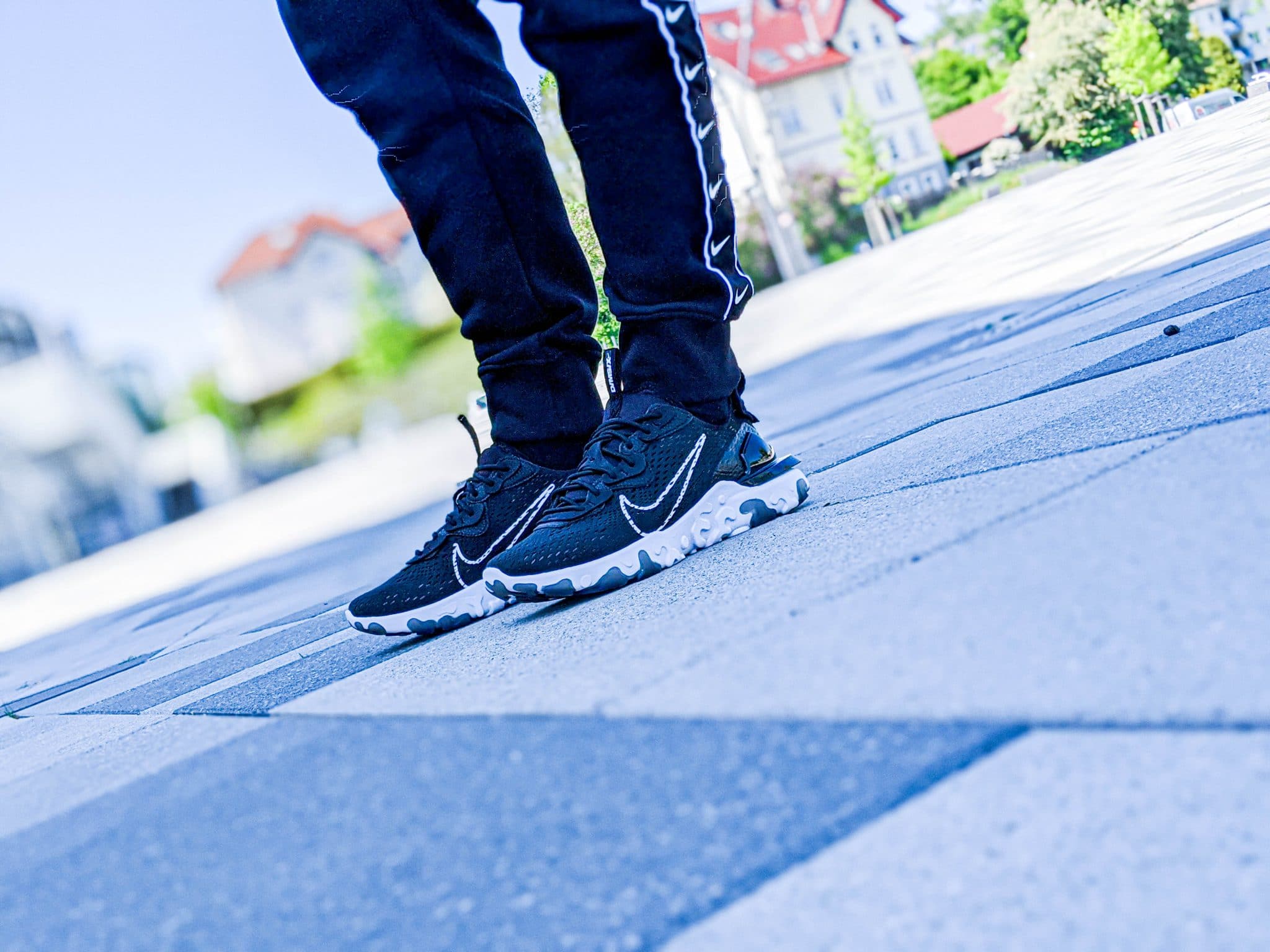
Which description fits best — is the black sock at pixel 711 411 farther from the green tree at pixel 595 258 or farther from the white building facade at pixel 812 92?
the white building facade at pixel 812 92

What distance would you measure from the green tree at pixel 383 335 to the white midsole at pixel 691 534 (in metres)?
38.4

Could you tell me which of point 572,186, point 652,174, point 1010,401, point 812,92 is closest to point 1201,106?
point 812,92

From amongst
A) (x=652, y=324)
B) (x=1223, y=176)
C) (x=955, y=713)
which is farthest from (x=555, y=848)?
(x=1223, y=176)

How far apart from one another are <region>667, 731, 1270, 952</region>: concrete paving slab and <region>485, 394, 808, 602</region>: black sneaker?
0.88 metres

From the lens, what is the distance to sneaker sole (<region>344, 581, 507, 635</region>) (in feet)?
5.00

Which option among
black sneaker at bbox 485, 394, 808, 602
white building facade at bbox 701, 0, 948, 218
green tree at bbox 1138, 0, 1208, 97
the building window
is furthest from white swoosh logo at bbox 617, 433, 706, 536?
the building window

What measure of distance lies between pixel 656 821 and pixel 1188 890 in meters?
0.26

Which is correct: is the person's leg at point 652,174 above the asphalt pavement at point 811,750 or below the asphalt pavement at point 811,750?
→ above

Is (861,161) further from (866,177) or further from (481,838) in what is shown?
(481,838)

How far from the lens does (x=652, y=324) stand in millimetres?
1497

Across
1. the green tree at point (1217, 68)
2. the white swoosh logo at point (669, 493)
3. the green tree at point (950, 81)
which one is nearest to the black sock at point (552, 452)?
the white swoosh logo at point (669, 493)

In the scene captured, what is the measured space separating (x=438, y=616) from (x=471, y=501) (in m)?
0.18

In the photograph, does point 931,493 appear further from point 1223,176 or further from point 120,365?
point 120,365

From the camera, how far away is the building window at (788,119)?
3709 cm
